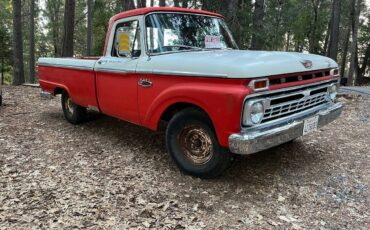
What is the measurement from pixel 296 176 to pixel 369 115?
426 cm

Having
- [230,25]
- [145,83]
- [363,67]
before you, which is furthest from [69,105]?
[363,67]

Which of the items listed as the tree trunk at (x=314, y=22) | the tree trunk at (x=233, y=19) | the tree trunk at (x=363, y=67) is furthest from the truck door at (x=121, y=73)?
the tree trunk at (x=314, y=22)

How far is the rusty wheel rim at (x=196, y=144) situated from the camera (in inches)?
146

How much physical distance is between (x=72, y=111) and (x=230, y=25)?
5.97 metres

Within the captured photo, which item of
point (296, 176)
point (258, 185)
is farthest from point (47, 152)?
point (296, 176)

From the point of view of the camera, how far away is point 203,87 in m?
3.44

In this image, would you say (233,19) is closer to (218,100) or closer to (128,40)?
(128,40)

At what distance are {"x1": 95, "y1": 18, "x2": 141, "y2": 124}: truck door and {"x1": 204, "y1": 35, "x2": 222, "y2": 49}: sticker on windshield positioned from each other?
0.97 m

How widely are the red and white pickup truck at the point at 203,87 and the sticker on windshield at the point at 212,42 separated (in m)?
0.02

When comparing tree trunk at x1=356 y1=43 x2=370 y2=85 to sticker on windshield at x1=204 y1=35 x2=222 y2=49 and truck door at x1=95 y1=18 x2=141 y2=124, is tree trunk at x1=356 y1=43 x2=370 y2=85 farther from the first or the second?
truck door at x1=95 y1=18 x2=141 y2=124

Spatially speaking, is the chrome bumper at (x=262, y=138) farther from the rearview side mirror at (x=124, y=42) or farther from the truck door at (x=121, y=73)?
the rearview side mirror at (x=124, y=42)

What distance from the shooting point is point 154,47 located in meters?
4.25

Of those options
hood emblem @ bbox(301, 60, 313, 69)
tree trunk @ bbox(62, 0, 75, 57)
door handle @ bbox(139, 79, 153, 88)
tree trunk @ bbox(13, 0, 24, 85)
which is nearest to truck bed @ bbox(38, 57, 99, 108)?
door handle @ bbox(139, 79, 153, 88)

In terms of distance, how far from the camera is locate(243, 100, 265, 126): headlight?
3159 millimetres
